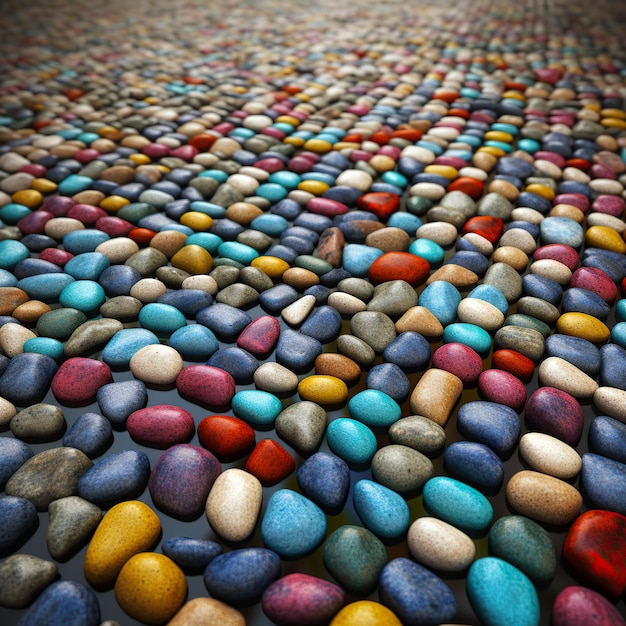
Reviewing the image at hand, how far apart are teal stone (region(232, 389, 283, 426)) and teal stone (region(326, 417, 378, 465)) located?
78 mm

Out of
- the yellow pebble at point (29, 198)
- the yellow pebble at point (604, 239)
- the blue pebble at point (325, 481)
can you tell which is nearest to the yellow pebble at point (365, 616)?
the blue pebble at point (325, 481)

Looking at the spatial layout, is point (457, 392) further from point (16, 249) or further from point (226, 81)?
point (226, 81)

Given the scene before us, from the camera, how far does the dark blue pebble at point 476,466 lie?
580 mm

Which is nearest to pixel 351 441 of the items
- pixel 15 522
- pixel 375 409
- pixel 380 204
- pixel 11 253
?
pixel 375 409

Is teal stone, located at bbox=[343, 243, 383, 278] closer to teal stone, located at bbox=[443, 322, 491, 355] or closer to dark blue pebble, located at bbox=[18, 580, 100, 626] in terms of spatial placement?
teal stone, located at bbox=[443, 322, 491, 355]

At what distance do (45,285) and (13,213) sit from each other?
0.30 metres

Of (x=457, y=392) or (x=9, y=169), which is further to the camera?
(x=9, y=169)

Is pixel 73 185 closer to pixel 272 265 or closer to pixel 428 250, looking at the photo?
pixel 272 265

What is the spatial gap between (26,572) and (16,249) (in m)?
0.64

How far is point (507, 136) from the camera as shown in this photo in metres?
1.34

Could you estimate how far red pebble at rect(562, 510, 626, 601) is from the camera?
491mm

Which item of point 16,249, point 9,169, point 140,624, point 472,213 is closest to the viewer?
point 140,624

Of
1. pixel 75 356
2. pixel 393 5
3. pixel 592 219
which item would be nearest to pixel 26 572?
pixel 75 356

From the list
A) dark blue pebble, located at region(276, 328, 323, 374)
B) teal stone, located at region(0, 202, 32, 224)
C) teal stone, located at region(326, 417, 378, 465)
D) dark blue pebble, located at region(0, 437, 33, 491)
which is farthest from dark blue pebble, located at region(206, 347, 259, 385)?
teal stone, located at region(0, 202, 32, 224)
